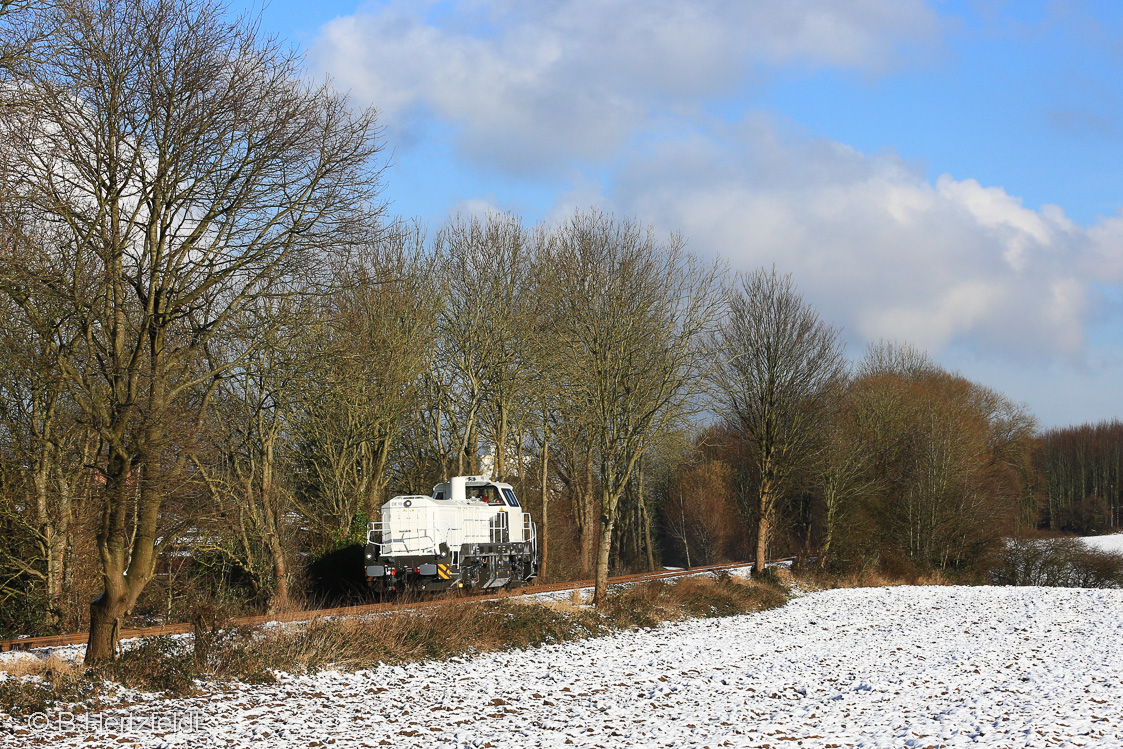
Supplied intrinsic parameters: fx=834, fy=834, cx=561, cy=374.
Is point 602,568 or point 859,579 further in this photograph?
point 859,579

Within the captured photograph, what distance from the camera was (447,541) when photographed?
2203 cm

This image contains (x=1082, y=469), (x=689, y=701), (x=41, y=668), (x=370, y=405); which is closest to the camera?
(x=41, y=668)

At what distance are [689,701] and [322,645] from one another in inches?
225

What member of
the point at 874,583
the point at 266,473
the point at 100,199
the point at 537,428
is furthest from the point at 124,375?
the point at 874,583

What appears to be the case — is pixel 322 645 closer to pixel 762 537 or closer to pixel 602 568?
pixel 602 568

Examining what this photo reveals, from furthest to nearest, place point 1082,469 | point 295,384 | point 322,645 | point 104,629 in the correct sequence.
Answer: point 1082,469
point 295,384
point 322,645
point 104,629

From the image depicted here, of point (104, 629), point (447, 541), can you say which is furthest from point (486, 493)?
point (104, 629)

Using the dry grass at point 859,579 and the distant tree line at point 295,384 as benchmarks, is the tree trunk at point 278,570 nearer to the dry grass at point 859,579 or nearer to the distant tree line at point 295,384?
the distant tree line at point 295,384

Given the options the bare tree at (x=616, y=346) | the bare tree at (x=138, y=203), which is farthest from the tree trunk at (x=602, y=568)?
the bare tree at (x=138, y=203)

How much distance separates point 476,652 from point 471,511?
8.03 meters

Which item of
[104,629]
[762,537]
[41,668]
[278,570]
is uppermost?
[104,629]

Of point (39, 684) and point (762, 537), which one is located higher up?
point (762, 537)

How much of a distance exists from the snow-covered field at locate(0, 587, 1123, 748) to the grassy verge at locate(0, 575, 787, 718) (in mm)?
474

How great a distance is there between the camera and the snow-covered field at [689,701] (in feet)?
31.9
